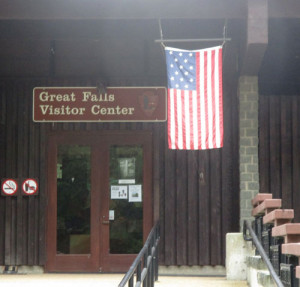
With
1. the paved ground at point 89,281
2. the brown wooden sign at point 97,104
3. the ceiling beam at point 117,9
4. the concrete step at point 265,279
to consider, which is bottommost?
the paved ground at point 89,281

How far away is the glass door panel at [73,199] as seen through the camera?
13.6 m

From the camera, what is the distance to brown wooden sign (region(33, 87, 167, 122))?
1352cm

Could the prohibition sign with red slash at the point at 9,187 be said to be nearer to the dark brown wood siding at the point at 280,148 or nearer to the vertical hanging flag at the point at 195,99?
the vertical hanging flag at the point at 195,99

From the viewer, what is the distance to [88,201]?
1366 centimetres

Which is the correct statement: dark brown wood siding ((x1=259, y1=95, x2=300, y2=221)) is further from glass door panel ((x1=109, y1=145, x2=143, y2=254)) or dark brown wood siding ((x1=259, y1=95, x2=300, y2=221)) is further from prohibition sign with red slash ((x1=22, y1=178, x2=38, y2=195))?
prohibition sign with red slash ((x1=22, y1=178, x2=38, y2=195))

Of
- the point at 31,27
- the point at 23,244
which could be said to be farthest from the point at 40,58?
the point at 23,244

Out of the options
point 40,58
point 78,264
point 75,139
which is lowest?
point 78,264

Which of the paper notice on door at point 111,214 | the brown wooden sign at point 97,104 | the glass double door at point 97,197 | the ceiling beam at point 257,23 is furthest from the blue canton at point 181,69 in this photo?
the paper notice on door at point 111,214

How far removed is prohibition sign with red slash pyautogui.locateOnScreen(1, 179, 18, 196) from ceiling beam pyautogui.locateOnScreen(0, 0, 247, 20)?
348 cm

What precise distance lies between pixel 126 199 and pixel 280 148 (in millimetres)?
2994

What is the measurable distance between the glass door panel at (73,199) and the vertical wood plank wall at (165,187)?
32cm

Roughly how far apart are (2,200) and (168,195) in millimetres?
3078

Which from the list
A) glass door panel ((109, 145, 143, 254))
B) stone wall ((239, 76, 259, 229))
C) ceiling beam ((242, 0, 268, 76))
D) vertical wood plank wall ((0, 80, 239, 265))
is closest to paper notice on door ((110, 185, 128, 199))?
glass door panel ((109, 145, 143, 254))

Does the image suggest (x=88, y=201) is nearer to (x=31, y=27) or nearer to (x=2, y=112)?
(x=2, y=112)
